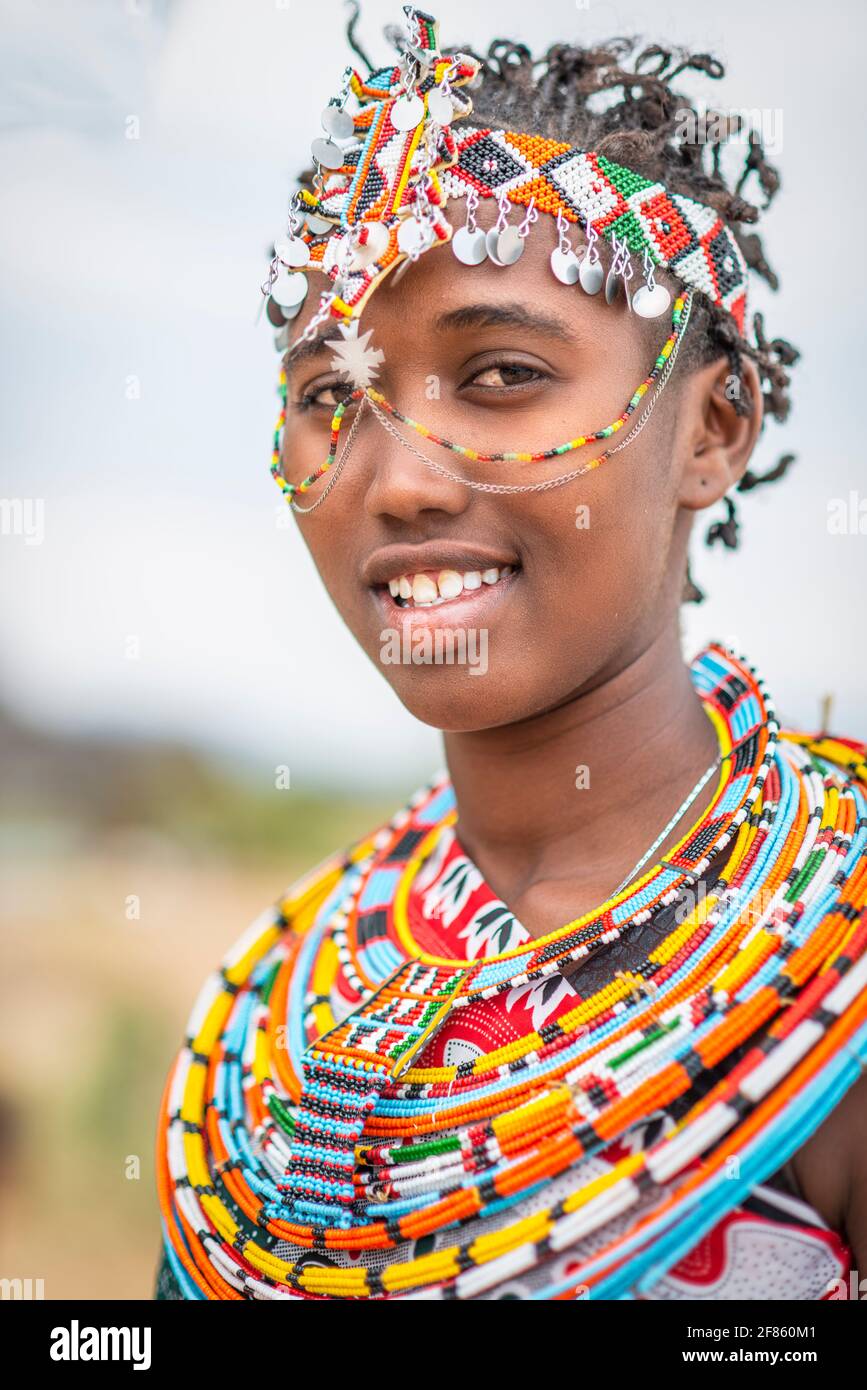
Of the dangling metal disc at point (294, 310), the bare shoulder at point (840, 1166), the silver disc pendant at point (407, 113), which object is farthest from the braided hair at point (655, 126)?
the bare shoulder at point (840, 1166)

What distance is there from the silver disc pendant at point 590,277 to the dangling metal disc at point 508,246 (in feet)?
0.35

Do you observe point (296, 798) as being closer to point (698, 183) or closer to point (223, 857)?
point (223, 857)

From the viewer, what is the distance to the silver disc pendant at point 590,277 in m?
1.94

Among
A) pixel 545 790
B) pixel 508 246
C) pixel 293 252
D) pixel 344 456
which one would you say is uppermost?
pixel 293 252

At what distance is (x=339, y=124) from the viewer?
207 centimetres

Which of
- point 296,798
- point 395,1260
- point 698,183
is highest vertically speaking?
point 698,183

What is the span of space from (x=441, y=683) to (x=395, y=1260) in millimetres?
868

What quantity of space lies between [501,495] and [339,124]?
0.70 m

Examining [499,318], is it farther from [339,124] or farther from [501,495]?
[339,124]

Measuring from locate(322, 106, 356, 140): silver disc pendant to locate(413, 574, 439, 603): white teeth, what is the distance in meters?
0.74

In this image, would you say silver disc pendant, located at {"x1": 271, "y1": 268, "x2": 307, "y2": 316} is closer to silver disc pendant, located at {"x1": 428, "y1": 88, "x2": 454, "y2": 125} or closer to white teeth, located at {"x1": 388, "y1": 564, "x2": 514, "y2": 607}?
silver disc pendant, located at {"x1": 428, "y1": 88, "x2": 454, "y2": 125}

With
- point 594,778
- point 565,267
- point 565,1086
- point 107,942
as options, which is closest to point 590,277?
point 565,267
